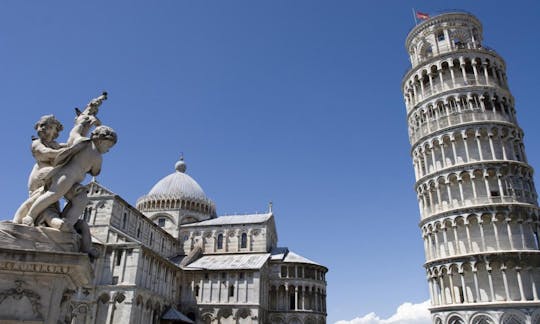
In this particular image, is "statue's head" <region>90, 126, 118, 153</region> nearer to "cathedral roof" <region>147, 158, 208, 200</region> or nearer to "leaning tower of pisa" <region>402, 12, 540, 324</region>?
"leaning tower of pisa" <region>402, 12, 540, 324</region>

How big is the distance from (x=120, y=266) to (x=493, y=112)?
36526 millimetres

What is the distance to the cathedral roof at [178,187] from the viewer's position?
56.8 m

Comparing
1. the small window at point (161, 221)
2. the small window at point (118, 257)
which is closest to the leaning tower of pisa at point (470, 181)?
the small window at point (118, 257)

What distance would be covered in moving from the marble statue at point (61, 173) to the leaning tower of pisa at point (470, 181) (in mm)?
31320

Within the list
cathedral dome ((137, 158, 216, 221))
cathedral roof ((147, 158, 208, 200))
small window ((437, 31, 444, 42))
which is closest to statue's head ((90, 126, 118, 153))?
small window ((437, 31, 444, 42))

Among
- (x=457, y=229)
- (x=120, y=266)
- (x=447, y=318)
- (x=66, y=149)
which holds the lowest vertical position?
(x=447, y=318)

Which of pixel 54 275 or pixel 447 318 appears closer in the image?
pixel 54 275

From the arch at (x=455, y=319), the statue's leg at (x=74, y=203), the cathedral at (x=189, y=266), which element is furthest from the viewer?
the cathedral at (x=189, y=266)

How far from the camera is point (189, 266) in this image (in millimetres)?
46406

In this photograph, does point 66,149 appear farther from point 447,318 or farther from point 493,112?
point 493,112

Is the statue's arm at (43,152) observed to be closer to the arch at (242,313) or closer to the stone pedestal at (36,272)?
the stone pedestal at (36,272)

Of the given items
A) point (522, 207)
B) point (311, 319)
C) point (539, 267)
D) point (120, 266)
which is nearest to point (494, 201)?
point (522, 207)

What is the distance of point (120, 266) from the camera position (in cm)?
3525

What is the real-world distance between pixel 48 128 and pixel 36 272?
2.41 meters
